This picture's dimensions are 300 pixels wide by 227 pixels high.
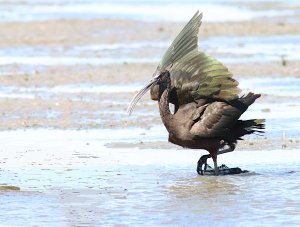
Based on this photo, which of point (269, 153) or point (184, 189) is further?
point (269, 153)

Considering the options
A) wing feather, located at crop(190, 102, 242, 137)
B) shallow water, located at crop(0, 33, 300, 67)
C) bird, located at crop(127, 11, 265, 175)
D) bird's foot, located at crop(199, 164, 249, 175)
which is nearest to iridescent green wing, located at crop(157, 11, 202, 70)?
bird, located at crop(127, 11, 265, 175)

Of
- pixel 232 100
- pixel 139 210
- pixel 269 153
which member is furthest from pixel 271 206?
pixel 269 153

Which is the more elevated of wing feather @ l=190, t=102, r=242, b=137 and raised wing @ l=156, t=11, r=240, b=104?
raised wing @ l=156, t=11, r=240, b=104

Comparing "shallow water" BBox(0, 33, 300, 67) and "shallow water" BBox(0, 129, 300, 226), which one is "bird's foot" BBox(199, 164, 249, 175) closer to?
"shallow water" BBox(0, 129, 300, 226)

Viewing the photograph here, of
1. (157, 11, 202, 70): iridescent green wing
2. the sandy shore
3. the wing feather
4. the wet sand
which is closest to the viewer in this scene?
the wet sand

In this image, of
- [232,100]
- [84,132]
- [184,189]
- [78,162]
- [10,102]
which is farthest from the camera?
[10,102]

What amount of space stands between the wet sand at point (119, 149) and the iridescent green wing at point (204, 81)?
2.73 ft

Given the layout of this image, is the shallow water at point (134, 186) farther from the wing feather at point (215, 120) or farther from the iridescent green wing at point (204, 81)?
the iridescent green wing at point (204, 81)

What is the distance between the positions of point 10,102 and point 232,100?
6.60 meters

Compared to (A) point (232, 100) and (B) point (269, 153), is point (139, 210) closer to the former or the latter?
(A) point (232, 100)

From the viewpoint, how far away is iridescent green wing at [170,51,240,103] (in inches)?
442

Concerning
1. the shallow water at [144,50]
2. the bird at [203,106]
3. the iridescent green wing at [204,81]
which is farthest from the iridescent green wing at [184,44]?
the shallow water at [144,50]

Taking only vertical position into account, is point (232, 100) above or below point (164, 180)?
above

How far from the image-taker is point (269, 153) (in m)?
12.3
